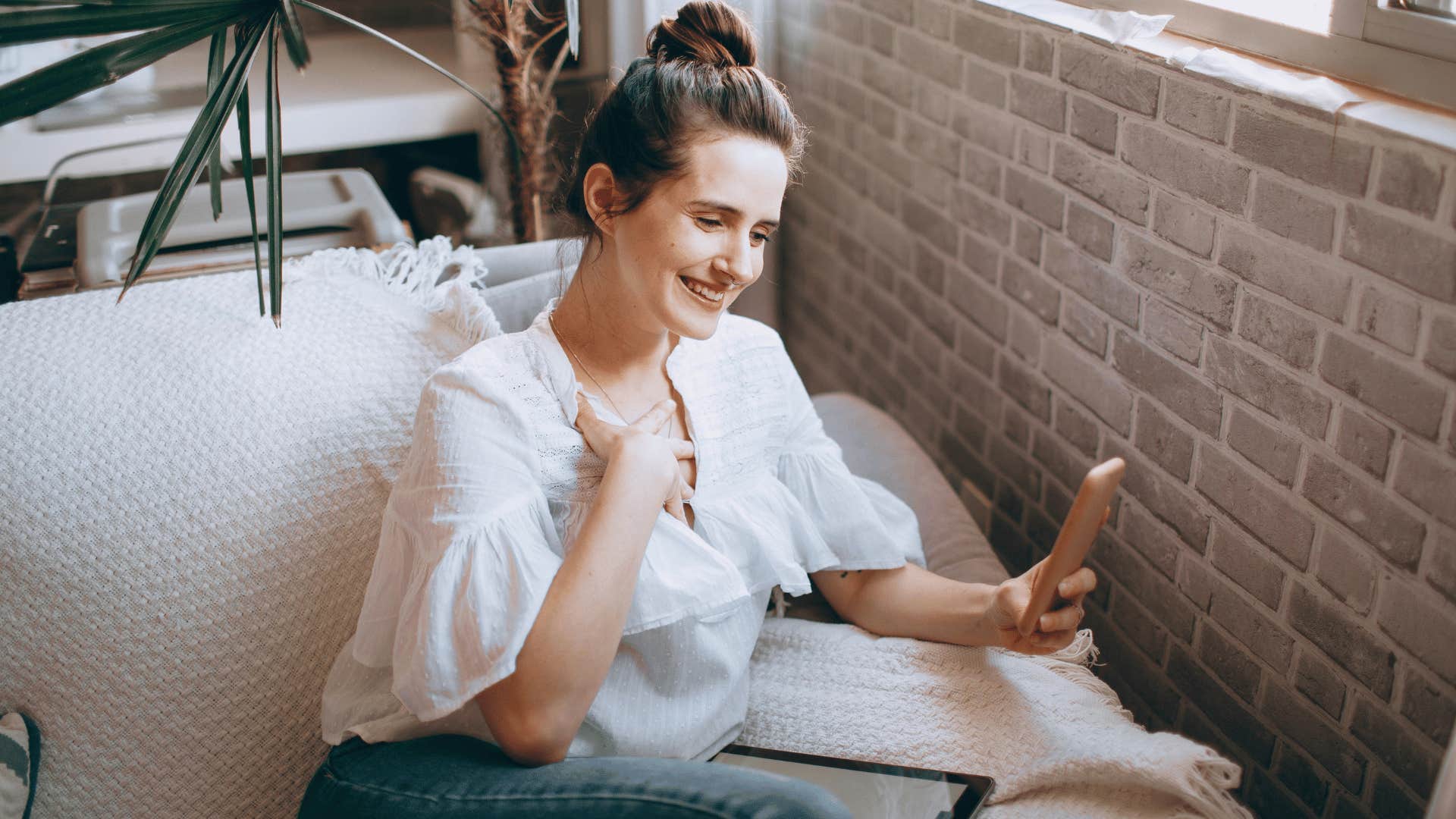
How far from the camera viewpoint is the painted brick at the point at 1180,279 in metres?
1.34

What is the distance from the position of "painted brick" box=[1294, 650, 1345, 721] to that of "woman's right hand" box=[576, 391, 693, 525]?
0.72m

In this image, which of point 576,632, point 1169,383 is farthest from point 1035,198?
point 576,632

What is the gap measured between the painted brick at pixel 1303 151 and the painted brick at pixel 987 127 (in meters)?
→ 0.49

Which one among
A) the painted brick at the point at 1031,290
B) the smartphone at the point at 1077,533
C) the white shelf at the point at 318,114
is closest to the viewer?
the smartphone at the point at 1077,533

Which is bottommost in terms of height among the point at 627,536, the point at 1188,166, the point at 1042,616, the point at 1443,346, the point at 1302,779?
the point at 1302,779

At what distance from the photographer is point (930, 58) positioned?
6.38 feet

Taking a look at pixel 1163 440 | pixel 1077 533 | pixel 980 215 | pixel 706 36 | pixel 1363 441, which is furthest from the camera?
pixel 980 215

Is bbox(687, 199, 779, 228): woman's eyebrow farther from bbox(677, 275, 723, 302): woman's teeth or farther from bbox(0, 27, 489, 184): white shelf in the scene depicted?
bbox(0, 27, 489, 184): white shelf

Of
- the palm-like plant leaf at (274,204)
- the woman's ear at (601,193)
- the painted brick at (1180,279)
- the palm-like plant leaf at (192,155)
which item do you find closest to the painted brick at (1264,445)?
the painted brick at (1180,279)

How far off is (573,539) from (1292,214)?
2.77 feet

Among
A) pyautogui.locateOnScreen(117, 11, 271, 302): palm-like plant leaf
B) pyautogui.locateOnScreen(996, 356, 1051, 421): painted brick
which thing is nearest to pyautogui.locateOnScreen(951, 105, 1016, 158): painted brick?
pyautogui.locateOnScreen(996, 356, 1051, 421): painted brick

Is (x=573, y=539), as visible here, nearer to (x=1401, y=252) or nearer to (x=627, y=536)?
(x=627, y=536)

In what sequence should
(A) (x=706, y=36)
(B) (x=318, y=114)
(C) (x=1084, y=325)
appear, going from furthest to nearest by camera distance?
(B) (x=318, y=114) → (C) (x=1084, y=325) → (A) (x=706, y=36)

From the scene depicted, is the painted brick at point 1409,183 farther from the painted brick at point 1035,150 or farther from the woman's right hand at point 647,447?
the woman's right hand at point 647,447
